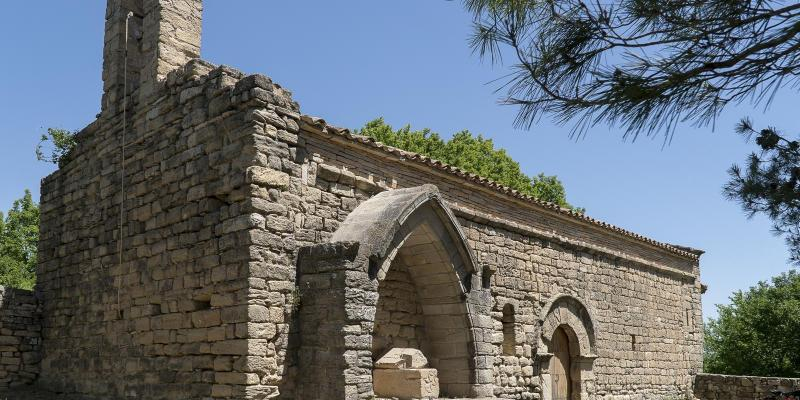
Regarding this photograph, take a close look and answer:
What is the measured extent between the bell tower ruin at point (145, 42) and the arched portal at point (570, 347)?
23.4 feet

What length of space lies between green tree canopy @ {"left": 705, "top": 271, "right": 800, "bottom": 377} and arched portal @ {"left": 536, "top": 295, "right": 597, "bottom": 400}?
1096 centimetres

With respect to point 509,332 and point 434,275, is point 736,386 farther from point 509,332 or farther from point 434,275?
point 434,275

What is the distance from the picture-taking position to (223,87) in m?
8.27

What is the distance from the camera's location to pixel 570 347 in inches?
523

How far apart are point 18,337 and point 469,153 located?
17185 millimetres

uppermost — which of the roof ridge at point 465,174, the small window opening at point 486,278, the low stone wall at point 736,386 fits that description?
the roof ridge at point 465,174

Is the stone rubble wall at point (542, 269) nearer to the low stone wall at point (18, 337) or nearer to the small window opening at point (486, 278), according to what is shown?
the small window opening at point (486, 278)

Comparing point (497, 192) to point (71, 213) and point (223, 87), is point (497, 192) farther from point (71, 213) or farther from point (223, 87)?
point (71, 213)

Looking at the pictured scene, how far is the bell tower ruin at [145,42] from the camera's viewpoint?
947cm

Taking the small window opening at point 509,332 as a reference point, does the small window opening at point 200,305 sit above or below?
above

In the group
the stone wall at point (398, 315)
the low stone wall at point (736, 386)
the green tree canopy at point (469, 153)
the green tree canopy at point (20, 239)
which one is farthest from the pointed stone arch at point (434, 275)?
the green tree canopy at point (20, 239)

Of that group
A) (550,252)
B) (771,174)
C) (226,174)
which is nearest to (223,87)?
(226,174)

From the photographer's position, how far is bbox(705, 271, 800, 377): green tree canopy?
2202 cm

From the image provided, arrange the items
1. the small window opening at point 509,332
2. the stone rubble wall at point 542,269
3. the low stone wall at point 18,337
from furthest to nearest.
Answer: the small window opening at point 509,332, the low stone wall at point 18,337, the stone rubble wall at point 542,269
